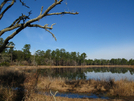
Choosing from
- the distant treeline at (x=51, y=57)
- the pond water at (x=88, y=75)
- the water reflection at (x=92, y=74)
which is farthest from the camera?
the distant treeline at (x=51, y=57)

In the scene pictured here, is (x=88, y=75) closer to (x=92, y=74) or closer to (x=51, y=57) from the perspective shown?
(x=92, y=74)

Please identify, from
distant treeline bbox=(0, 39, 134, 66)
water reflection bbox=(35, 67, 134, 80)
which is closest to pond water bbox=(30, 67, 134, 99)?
water reflection bbox=(35, 67, 134, 80)

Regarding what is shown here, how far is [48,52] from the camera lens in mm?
105375

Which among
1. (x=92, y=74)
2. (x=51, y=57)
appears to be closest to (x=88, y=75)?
(x=92, y=74)

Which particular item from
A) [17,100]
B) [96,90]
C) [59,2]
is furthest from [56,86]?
[59,2]

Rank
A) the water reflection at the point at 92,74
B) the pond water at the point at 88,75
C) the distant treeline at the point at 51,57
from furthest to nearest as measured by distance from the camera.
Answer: the distant treeline at the point at 51,57
the water reflection at the point at 92,74
the pond water at the point at 88,75

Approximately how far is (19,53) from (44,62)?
68.2 feet

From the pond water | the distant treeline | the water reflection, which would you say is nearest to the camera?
the pond water

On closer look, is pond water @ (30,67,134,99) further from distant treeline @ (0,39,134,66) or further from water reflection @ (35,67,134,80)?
distant treeline @ (0,39,134,66)

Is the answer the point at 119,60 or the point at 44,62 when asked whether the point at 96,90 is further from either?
the point at 119,60

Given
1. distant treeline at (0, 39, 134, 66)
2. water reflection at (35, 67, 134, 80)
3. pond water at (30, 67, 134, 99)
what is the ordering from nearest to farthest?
pond water at (30, 67, 134, 99), water reflection at (35, 67, 134, 80), distant treeline at (0, 39, 134, 66)

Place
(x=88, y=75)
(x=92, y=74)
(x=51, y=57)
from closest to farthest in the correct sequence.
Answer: (x=88, y=75)
(x=92, y=74)
(x=51, y=57)

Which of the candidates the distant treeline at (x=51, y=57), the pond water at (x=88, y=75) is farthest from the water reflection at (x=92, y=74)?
the distant treeline at (x=51, y=57)

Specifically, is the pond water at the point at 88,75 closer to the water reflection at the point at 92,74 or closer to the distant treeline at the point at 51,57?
the water reflection at the point at 92,74
